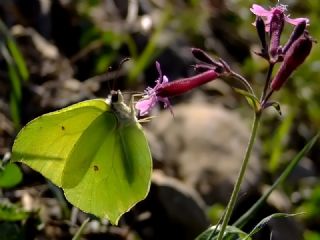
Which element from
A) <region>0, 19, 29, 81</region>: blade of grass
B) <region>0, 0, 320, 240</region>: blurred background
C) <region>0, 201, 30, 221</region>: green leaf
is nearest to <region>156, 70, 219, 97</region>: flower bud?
<region>0, 0, 320, 240</region>: blurred background

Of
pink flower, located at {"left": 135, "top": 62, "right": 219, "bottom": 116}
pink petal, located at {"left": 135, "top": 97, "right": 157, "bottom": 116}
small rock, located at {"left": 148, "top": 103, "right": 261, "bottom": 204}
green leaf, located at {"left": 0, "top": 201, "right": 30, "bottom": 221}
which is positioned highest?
pink flower, located at {"left": 135, "top": 62, "right": 219, "bottom": 116}

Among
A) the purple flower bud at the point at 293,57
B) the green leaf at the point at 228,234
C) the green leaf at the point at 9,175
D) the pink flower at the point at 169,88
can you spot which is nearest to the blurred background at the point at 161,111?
the green leaf at the point at 9,175

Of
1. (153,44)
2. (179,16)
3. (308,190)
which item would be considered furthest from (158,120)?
(179,16)

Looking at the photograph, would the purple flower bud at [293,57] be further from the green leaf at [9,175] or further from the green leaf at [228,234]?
the green leaf at [9,175]

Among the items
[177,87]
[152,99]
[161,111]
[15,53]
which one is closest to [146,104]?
[152,99]

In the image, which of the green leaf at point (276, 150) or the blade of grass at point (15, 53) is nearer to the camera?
the blade of grass at point (15, 53)

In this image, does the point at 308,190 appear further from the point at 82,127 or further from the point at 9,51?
the point at 82,127

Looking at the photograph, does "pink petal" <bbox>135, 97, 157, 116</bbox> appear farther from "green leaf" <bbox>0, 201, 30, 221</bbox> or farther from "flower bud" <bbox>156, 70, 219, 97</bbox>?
"green leaf" <bbox>0, 201, 30, 221</bbox>

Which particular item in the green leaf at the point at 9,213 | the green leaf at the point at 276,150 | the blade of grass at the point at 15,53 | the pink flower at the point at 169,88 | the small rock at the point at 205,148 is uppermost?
the pink flower at the point at 169,88
